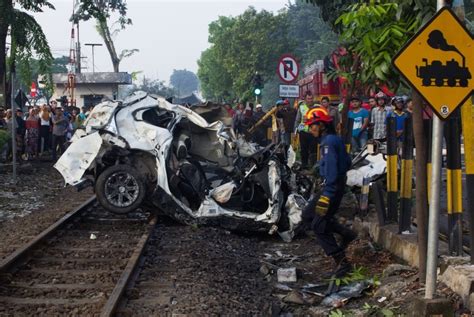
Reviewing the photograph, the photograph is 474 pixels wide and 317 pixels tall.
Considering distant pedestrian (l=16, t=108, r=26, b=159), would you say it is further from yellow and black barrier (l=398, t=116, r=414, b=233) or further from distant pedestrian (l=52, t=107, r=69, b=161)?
yellow and black barrier (l=398, t=116, r=414, b=233)

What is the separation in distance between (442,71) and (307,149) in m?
9.39

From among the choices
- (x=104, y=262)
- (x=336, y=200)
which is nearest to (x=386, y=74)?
(x=336, y=200)

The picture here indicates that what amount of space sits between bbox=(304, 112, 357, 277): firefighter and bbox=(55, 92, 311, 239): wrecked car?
7.17ft

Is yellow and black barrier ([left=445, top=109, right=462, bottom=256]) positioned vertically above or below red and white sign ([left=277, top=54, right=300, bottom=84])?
below

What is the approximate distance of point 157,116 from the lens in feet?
35.6

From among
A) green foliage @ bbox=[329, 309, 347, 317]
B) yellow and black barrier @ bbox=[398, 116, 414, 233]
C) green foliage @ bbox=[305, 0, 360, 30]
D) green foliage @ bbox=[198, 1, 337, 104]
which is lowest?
green foliage @ bbox=[329, 309, 347, 317]

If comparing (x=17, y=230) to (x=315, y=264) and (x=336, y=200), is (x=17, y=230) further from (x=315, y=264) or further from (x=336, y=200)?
(x=336, y=200)

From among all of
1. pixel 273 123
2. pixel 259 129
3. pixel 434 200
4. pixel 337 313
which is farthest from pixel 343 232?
pixel 259 129

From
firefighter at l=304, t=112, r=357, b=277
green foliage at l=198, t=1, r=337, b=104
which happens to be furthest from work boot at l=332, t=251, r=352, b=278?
green foliage at l=198, t=1, r=337, b=104

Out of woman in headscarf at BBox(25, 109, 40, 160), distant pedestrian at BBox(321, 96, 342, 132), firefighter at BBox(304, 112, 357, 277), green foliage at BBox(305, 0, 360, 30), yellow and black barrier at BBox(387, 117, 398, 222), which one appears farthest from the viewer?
woman in headscarf at BBox(25, 109, 40, 160)

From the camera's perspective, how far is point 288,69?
15.4m

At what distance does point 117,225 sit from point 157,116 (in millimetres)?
1874

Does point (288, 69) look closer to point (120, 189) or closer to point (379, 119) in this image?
point (379, 119)

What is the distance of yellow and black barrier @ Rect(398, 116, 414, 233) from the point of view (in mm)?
7363
